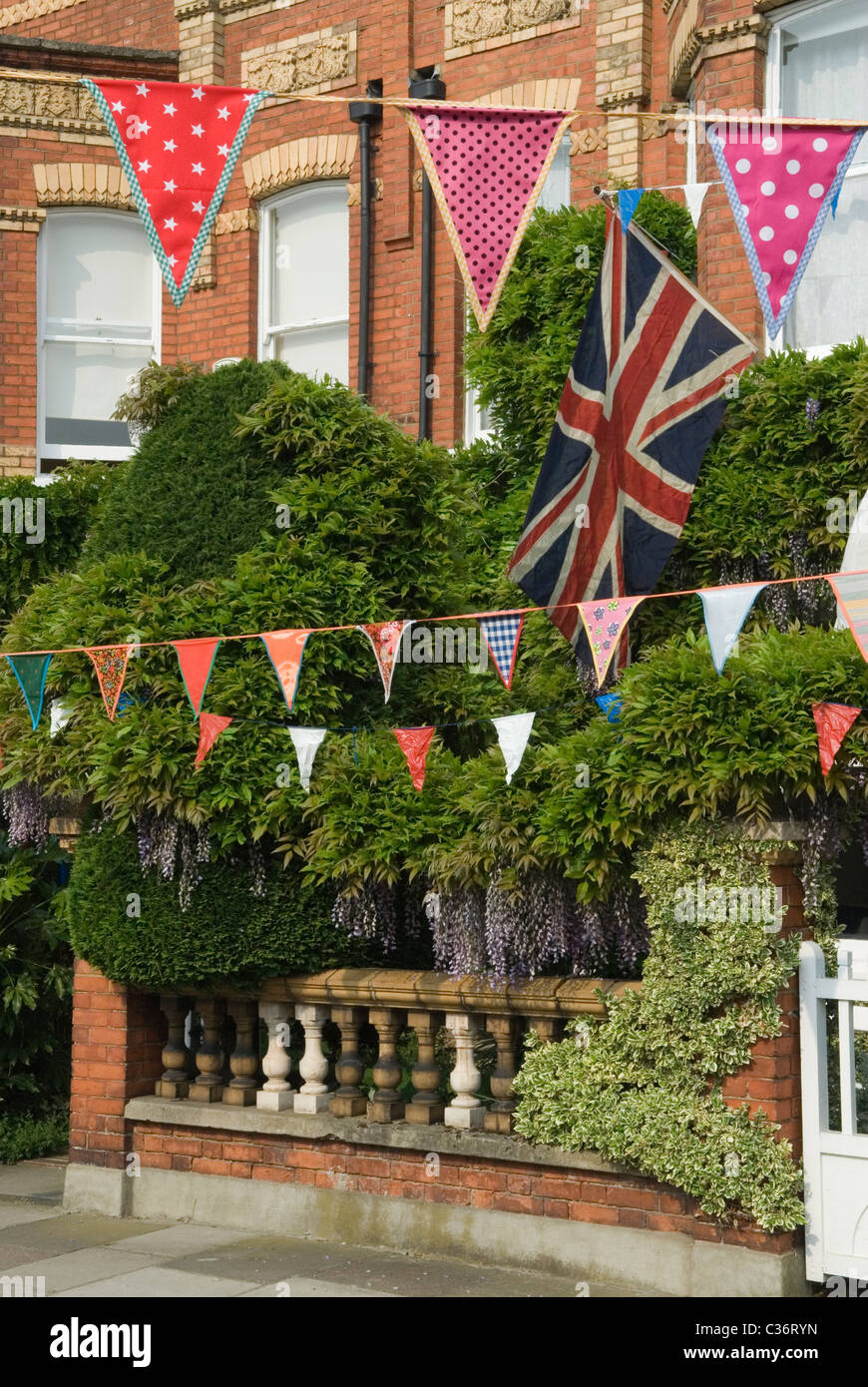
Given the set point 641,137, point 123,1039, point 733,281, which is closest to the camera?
point 123,1039

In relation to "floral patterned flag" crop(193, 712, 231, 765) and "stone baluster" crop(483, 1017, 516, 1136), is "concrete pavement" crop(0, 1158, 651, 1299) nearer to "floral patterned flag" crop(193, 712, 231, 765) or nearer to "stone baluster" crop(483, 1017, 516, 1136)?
"stone baluster" crop(483, 1017, 516, 1136)

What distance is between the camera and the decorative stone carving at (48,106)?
14383 mm

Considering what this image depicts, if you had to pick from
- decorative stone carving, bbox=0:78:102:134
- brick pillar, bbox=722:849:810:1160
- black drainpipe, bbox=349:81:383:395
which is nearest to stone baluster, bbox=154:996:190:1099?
brick pillar, bbox=722:849:810:1160

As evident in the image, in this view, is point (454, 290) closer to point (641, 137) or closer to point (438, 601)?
point (641, 137)

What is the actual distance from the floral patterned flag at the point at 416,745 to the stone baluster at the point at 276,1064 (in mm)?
1527

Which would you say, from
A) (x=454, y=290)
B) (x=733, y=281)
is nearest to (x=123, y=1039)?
(x=733, y=281)

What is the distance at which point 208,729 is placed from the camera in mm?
8078

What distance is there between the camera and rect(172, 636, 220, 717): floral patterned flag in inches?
318

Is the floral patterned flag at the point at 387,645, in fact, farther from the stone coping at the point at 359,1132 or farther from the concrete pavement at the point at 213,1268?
the concrete pavement at the point at 213,1268

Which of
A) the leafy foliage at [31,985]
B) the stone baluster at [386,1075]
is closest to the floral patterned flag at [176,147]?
the stone baluster at [386,1075]

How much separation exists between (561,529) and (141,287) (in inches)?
291

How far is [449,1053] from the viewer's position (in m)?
9.19

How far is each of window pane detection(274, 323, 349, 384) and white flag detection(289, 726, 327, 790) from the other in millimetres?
6495

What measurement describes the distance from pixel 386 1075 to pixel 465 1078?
0.49 metres
